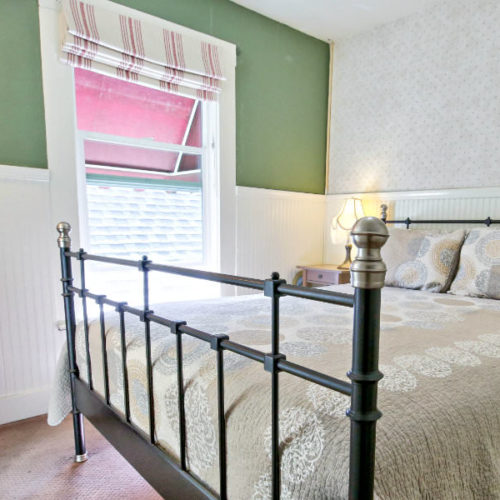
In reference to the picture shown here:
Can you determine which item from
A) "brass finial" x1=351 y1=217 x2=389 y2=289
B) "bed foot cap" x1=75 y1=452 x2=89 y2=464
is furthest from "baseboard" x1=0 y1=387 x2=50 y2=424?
"brass finial" x1=351 y1=217 x2=389 y2=289

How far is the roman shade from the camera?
193cm

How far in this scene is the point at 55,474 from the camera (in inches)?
60.2

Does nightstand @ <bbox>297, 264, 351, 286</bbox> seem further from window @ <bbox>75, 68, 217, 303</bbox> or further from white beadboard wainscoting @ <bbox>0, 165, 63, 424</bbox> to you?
white beadboard wainscoting @ <bbox>0, 165, 63, 424</bbox>

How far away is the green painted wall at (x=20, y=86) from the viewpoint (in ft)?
6.06

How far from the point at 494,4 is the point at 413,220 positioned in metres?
1.40

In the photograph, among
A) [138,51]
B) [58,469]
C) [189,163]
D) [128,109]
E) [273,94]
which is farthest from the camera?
[273,94]

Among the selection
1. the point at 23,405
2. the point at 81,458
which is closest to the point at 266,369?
the point at 81,458

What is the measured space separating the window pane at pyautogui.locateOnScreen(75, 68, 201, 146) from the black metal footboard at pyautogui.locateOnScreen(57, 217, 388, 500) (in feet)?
3.41

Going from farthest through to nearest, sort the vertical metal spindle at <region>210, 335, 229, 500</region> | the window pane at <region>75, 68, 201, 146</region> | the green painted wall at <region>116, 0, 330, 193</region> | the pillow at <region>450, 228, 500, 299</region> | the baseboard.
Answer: the green painted wall at <region>116, 0, 330, 193</region>, the window pane at <region>75, 68, 201, 146</region>, the baseboard, the pillow at <region>450, 228, 500, 299</region>, the vertical metal spindle at <region>210, 335, 229, 500</region>

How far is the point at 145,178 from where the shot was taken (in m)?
2.37

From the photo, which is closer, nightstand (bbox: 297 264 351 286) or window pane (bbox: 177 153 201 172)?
window pane (bbox: 177 153 201 172)

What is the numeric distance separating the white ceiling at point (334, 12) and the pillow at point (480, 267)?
1.71 metres

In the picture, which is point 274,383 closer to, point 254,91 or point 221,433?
point 221,433

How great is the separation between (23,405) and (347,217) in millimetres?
2385
